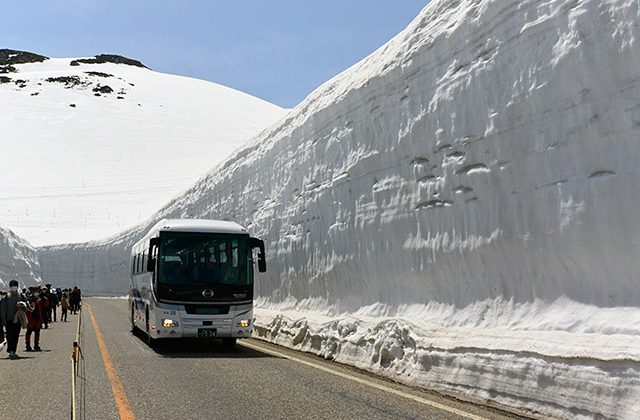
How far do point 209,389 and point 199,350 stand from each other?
19.1 ft

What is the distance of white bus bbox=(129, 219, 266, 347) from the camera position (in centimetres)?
1417

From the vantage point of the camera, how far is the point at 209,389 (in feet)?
31.0

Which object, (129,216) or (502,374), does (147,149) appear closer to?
(129,216)

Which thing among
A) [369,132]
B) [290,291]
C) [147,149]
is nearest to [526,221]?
[369,132]

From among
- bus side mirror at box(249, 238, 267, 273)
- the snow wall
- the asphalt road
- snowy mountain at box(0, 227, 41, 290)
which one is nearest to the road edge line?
the asphalt road

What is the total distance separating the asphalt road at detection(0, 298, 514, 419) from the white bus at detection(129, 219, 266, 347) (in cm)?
62

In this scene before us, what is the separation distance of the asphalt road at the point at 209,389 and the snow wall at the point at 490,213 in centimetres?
72

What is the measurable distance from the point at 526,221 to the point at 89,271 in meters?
57.3

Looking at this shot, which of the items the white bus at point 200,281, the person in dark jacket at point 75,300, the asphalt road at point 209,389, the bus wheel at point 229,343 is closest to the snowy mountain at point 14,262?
the person in dark jacket at point 75,300

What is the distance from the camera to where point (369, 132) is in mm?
15477

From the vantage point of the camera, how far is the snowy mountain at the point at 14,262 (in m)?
45.6

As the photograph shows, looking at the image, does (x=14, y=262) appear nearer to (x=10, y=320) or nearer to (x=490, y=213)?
(x=10, y=320)

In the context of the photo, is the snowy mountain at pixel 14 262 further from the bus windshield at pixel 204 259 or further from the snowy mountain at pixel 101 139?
the bus windshield at pixel 204 259

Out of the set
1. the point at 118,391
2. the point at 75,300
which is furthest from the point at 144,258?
the point at 75,300
